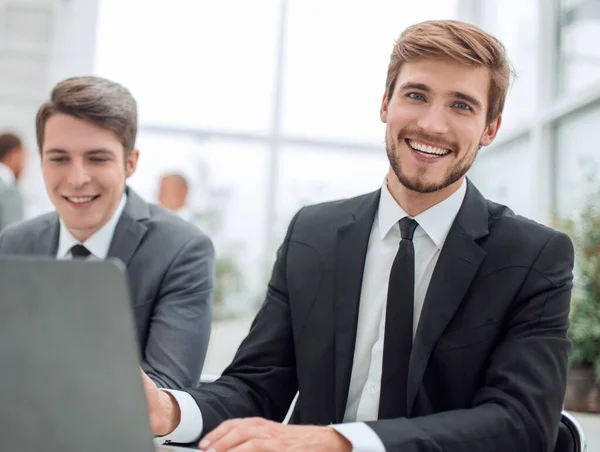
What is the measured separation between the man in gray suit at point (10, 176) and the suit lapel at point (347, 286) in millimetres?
3421

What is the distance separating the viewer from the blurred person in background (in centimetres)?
561

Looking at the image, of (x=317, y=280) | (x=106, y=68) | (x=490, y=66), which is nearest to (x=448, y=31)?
(x=490, y=66)

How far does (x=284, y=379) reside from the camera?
1.42 meters

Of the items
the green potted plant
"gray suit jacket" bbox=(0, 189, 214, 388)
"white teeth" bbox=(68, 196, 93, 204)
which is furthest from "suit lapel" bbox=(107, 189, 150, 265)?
the green potted plant

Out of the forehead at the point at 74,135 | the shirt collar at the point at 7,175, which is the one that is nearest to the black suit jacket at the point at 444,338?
the forehead at the point at 74,135

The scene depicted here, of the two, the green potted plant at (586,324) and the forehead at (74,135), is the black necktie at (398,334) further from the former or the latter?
the green potted plant at (586,324)

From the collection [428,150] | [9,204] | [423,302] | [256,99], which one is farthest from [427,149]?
[256,99]

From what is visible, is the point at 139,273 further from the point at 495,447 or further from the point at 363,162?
the point at 363,162

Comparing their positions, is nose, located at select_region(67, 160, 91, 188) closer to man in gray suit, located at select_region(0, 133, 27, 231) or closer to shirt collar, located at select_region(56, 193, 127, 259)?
shirt collar, located at select_region(56, 193, 127, 259)

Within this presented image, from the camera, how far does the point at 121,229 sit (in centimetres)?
185

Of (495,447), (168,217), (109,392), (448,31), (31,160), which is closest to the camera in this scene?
(109,392)

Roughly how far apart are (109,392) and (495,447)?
74 cm

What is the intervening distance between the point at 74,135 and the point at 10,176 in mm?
3204

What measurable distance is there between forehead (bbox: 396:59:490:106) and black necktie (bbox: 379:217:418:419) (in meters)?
0.33
